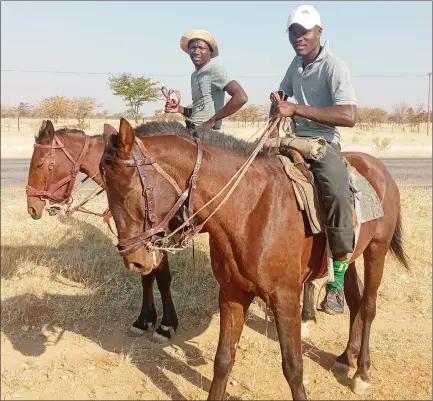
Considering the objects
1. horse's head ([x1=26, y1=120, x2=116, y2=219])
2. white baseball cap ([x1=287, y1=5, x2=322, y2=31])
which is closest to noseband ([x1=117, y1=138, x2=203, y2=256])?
white baseball cap ([x1=287, y1=5, x2=322, y2=31])

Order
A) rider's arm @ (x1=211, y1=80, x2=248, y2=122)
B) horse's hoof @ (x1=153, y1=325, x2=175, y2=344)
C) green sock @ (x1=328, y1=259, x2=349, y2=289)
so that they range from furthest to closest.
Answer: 1. horse's hoof @ (x1=153, y1=325, x2=175, y2=344)
2. rider's arm @ (x1=211, y1=80, x2=248, y2=122)
3. green sock @ (x1=328, y1=259, x2=349, y2=289)

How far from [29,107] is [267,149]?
6.52 m

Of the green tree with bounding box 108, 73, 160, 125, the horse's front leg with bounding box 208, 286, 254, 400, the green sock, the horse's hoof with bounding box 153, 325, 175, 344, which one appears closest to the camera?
the horse's front leg with bounding box 208, 286, 254, 400

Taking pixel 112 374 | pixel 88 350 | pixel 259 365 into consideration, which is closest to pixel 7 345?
pixel 88 350

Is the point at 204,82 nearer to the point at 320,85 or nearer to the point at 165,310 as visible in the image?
the point at 320,85

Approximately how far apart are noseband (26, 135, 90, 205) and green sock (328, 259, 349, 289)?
311cm

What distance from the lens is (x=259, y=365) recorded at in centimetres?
471

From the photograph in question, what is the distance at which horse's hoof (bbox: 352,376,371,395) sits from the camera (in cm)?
433

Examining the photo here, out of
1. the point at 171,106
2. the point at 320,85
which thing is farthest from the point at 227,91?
the point at 320,85

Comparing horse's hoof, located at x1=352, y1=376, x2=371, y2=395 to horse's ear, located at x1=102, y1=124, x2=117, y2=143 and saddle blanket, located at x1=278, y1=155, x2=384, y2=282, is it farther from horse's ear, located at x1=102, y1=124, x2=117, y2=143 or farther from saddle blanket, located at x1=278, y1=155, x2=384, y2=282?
horse's ear, located at x1=102, y1=124, x2=117, y2=143

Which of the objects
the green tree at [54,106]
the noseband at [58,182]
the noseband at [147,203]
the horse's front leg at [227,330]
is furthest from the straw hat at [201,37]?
the green tree at [54,106]

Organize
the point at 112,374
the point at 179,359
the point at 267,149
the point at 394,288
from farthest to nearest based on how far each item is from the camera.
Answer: the point at 394,288
the point at 179,359
the point at 112,374
the point at 267,149

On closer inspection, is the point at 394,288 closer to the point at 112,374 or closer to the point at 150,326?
the point at 150,326

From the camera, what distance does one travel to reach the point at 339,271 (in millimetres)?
3979
